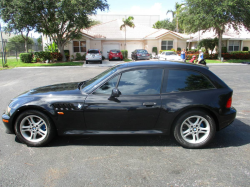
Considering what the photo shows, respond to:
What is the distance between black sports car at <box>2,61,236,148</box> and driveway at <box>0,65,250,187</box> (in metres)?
0.29

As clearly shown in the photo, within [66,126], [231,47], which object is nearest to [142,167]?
[66,126]

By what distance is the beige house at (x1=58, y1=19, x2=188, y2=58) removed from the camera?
1174 inches

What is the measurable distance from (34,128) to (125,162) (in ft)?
5.77

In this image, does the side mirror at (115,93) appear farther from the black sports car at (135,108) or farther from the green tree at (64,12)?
the green tree at (64,12)

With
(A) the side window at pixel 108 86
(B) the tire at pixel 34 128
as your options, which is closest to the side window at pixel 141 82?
(A) the side window at pixel 108 86

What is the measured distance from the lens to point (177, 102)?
11.6 ft

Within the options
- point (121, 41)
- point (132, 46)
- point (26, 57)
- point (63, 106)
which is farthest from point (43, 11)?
point (63, 106)

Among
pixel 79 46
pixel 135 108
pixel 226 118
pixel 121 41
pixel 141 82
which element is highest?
pixel 121 41

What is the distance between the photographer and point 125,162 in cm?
322

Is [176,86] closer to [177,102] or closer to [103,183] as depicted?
[177,102]

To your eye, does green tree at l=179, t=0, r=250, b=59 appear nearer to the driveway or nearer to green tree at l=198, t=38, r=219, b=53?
green tree at l=198, t=38, r=219, b=53

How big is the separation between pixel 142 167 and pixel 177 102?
1.25 metres

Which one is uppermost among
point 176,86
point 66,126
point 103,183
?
point 176,86

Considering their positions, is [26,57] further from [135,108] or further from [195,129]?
[195,129]
